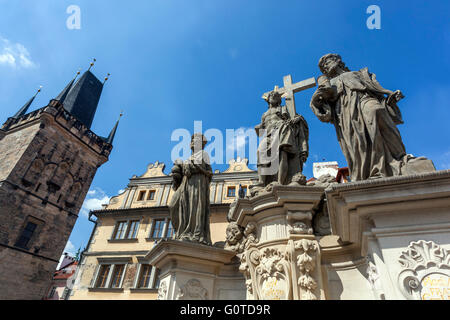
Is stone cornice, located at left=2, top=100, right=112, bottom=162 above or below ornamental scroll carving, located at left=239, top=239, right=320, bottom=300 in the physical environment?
above

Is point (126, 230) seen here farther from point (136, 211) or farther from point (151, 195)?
point (151, 195)

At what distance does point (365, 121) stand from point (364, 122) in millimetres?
18

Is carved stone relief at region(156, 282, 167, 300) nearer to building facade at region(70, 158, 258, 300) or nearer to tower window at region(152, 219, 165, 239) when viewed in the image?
building facade at region(70, 158, 258, 300)

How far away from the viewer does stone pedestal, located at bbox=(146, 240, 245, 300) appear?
358 centimetres

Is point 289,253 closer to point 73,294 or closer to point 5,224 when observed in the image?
point 73,294

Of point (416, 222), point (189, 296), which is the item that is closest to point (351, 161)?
point (416, 222)

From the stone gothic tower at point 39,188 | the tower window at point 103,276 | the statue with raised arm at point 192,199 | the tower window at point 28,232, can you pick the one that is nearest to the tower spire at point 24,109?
the stone gothic tower at point 39,188

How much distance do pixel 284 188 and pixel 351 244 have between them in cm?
94

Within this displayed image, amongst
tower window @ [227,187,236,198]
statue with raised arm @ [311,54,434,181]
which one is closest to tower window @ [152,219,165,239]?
tower window @ [227,187,236,198]

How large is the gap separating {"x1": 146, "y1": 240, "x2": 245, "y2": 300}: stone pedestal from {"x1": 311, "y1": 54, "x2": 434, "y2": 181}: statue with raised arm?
2.19 meters

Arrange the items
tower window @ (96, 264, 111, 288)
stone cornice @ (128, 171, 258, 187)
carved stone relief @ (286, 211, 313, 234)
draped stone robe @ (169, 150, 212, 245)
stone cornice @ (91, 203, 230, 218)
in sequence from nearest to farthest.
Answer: carved stone relief @ (286, 211, 313, 234), draped stone robe @ (169, 150, 212, 245), tower window @ (96, 264, 111, 288), stone cornice @ (91, 203, 230, 218), stone cornice @ (128, 171, 258, 187)

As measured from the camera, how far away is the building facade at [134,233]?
18.8 metres

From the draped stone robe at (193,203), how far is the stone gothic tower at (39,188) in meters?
25.1

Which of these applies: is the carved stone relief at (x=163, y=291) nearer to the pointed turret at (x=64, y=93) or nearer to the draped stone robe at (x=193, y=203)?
the draped stone robe at (x=193, y=203)
